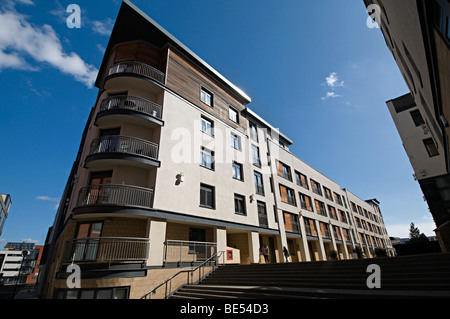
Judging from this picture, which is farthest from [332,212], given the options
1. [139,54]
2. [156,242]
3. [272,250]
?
[139,54]

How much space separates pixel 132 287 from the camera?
30.6ft

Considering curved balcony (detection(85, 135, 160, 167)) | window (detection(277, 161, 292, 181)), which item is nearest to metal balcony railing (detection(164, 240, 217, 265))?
curved balcony (detection(85, 135, 160, 167))

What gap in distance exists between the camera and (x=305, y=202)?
26.8 meters

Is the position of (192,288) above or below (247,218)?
below

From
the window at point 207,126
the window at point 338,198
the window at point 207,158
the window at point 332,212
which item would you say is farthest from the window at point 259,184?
the window at point 338,198

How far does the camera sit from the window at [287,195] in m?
23.1

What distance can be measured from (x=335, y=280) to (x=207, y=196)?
8.83 metres

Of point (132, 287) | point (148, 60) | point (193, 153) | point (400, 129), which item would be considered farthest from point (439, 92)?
point (400, 129)

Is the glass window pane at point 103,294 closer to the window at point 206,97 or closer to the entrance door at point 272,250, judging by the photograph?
the entrance door at point 272,250

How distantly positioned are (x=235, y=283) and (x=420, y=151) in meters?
21.5

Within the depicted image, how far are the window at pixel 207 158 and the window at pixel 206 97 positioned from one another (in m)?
4.54

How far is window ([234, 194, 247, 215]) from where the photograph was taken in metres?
16.7

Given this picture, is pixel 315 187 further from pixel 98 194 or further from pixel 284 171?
pixel 98 194
